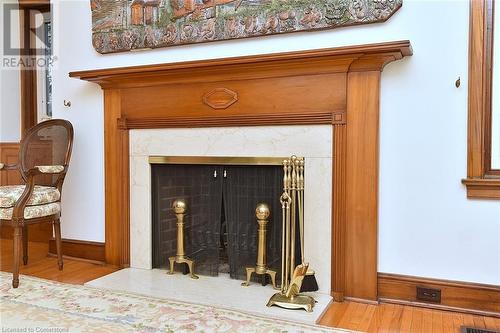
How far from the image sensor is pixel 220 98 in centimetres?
273

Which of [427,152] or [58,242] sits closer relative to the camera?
[427,152]

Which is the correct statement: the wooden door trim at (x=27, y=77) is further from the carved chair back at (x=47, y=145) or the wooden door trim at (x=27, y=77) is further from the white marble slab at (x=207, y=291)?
the white marble slab at (x=207, y=291)

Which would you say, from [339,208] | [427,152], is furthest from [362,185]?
[427,152]

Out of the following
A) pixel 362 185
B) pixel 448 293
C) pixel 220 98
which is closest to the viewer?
pixel 448 293

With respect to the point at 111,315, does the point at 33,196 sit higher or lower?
higher

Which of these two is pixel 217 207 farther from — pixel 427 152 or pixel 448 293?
pixel 448 293

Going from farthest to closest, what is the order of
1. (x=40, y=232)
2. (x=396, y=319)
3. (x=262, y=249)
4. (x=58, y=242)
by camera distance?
(x=40, y=232)
(x=58, y=242)
(x=262, y=249)
(x=396, y=319)

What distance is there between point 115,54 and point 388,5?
1.91 m

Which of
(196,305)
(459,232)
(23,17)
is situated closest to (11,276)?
(196,305)

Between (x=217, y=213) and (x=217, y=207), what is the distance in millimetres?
40

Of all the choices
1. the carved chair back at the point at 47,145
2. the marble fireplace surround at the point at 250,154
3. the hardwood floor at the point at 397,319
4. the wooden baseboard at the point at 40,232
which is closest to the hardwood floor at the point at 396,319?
the hardwood floor at the point at 397,319

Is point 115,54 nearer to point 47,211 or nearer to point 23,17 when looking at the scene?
point 47,211

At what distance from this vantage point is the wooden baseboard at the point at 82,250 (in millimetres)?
3223

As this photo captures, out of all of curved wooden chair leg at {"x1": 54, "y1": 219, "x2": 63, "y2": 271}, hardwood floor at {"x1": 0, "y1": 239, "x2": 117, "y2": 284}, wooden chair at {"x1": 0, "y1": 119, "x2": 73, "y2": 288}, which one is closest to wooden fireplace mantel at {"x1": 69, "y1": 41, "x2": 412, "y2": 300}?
wooden chair at {"x1": 0, "y1": 119, "x2": 73, "y2": 288}
